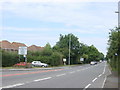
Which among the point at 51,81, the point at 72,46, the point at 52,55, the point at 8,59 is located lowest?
the point at 51,81

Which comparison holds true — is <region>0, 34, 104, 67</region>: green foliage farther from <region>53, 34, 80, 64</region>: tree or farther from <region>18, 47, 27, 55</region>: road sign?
<region>18, 47, 27, 55</region>: road sign

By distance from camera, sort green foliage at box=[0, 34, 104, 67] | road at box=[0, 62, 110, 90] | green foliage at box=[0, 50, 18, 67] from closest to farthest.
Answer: road at box=[0, 62, 110, 90] → green foliage at box=[0, 50, 18, 67] → green foliage at box=[0, 34, 104, 67]

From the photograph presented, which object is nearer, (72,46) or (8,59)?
(8,59)

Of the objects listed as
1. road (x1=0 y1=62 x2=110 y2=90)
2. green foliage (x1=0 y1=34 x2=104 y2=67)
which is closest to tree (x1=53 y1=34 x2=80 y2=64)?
green foliage (x1=0 y1=34 x2=104 y2=67)

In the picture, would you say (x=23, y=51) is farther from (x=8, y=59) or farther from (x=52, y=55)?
(x=52, y=55)

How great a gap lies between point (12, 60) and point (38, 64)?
8.30 meters

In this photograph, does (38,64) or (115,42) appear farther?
(38,64)

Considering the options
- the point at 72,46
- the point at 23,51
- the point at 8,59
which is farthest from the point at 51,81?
the point at 72,46

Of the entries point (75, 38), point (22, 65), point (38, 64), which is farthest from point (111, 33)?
point (75, 38)

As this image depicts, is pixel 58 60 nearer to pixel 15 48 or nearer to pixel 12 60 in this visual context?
pixel 12 60

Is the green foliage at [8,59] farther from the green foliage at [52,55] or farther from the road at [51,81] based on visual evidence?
the road at [51,81]

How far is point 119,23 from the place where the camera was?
97.2 feet

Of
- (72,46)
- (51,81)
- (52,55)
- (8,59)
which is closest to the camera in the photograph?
(51,81)

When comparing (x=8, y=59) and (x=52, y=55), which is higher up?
(x=52, y=55)
